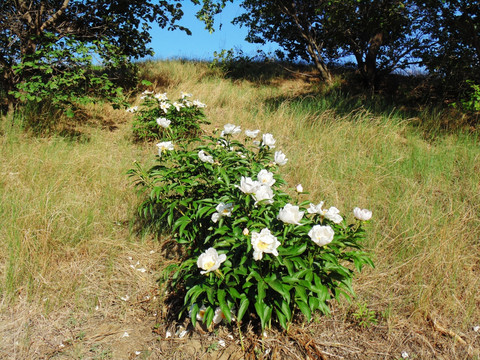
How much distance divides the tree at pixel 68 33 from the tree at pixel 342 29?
271 cm

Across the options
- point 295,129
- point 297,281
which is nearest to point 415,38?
point 295,129

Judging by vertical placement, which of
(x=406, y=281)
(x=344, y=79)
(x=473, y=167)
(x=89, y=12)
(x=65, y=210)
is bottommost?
(x=406, y=281)

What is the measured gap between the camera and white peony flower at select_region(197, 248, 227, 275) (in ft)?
5.69

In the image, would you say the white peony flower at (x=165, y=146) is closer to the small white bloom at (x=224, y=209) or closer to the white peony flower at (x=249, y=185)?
the small white bloom at (x=224, y=209)

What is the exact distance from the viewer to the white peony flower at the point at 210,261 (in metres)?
1.74

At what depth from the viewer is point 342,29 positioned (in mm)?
7137

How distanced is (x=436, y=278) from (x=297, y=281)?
140 centimetres

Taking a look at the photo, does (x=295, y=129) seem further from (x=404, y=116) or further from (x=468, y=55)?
(x=468, y=55)

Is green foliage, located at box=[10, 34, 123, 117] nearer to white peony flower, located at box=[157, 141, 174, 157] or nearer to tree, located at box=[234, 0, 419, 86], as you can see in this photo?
white peony flower, located at box=[157, 141, 174, 157]

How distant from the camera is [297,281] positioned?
72.4 inches

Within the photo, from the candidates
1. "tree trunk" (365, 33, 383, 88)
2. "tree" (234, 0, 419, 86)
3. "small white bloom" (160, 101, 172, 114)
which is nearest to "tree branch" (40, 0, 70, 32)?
"small white bloom" (160, 101, 172, 114)

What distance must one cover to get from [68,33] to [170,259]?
4.71m

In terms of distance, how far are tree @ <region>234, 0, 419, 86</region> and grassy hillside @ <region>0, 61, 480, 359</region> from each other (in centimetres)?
255

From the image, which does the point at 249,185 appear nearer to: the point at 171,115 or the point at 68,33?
the point at 171,115
